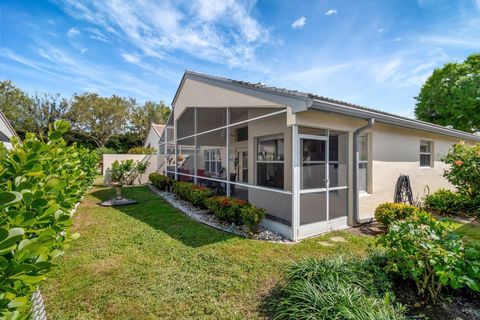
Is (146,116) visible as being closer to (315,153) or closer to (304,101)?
(315,153)

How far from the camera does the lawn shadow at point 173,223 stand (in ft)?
17.8

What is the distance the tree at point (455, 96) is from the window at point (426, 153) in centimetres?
1505

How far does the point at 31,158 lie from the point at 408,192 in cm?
958

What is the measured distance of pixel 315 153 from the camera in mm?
5801

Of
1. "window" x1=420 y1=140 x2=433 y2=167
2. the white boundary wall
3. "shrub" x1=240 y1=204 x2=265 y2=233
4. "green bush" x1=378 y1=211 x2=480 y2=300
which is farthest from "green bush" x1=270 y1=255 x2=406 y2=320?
the white boundary wall

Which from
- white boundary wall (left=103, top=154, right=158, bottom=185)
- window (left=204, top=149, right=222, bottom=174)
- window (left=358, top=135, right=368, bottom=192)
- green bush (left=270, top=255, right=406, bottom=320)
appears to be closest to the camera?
green bush (left=270, top=255, right=406, bottom=320)

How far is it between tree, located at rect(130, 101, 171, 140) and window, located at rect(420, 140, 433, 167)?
3226cm

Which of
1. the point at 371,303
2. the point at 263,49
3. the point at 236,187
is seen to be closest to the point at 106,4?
the point at 263,49

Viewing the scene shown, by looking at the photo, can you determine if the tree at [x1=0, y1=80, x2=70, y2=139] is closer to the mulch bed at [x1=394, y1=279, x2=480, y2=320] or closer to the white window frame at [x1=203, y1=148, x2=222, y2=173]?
the white window frame at [x1=203, y1=148, x2=222, y2=173]

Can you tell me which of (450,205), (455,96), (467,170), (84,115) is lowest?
(450,205)

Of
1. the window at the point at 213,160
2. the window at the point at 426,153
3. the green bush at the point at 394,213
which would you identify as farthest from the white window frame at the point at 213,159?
the window at the point at 426,153

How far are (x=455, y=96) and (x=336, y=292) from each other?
82.6ft

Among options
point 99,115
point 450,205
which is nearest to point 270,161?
point 450,205

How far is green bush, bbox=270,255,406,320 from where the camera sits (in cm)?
246
